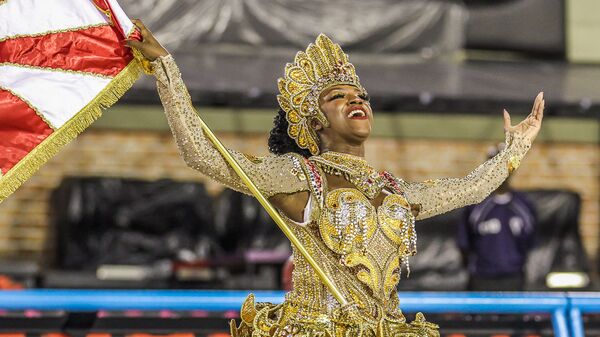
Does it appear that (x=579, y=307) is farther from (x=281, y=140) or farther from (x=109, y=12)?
(x=109, y=12)

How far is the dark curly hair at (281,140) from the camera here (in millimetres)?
4516

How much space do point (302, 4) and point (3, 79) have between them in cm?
640

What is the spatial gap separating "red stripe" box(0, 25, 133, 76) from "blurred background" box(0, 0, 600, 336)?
4.66 m

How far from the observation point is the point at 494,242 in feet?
29.2

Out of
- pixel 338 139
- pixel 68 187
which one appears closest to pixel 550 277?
pixel 68 187

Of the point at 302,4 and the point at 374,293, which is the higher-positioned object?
the point at 302,4

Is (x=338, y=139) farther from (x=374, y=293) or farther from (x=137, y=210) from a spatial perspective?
(x=137, y=210)

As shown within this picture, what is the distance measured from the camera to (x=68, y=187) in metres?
10.3

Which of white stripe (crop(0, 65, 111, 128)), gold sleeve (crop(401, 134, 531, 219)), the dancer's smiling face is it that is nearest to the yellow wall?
gold sleeve (crop(401, 134, 531, 219))

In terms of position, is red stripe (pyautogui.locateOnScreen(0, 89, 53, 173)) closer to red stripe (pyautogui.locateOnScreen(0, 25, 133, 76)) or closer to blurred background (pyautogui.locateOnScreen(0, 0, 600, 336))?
red stripe (pyautogui.locateOnScreen(0, 25, 133, 76))

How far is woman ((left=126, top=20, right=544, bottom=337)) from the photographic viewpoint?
402 cm

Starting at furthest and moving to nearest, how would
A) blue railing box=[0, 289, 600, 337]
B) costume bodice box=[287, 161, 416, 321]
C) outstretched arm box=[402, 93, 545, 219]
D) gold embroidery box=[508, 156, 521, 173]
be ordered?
blue railing box=[0, 289, 600, 337] < gold embroidery box=[508, 156, 521, 173] < outstretched arm box=[402, 93, 545, 219] < costume bodice box=[287, 161, 416, 321]

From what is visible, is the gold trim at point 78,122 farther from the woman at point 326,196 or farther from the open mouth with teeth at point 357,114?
the open mouth with teeth at point 357,114

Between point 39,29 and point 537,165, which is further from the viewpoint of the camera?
point 537,165
